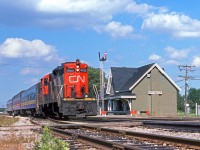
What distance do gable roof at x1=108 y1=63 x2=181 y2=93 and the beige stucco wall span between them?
2.54 ft

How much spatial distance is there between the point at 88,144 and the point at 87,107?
51.9 feet

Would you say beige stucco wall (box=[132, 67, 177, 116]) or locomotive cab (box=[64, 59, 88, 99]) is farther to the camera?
beige stucco wall (box=[132, 67, 177, 116])

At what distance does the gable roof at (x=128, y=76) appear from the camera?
56750mm

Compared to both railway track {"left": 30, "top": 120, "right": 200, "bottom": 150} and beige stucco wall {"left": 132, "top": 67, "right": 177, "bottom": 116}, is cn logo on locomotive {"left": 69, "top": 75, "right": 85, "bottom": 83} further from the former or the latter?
beige stucco wall {"left": 132, "top": 67, "right": 177, "bottom": 116}

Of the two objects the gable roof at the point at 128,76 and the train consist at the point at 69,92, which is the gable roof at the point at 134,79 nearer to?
the gable roof at the point at 128,76

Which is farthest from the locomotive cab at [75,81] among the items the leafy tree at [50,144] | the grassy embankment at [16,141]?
the leafy tree at [50,144]

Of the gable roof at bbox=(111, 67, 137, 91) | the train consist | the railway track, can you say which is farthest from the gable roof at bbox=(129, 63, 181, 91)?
the railway track

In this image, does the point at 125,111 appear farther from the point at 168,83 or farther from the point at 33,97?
the point at 33,97

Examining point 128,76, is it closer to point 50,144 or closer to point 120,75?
point 120,75

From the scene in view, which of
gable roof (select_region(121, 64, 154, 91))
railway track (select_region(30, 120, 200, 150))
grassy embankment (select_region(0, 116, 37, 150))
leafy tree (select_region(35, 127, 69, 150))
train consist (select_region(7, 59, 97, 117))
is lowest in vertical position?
grassy embankment (select_region(0, 116, 37, 150))

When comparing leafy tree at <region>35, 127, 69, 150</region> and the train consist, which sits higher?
the train consist

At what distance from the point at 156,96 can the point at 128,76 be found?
23.6ft

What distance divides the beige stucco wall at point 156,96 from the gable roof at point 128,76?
773mm

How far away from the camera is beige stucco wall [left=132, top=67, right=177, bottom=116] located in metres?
56.8
